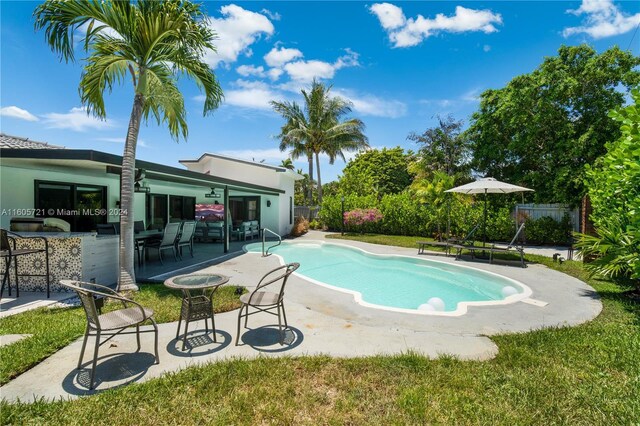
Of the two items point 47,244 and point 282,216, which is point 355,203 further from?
point 47,244

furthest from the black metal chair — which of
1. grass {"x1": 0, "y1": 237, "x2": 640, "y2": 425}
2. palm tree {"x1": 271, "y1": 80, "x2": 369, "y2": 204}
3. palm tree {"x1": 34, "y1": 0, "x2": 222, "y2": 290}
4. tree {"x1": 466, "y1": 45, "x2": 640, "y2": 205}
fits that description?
tree {"x1": 466, "y1": 45, "x2": 640, "y2": 205}

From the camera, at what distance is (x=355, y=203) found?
20.2 metres

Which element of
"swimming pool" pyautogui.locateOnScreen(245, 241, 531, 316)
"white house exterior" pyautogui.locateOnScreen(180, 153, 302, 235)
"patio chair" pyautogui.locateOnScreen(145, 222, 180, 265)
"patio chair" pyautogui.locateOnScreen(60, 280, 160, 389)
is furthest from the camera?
"white house exterior" pyautogui.locateOnScreen(180, 153, 302, 235)

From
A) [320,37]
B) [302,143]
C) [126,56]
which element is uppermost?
[320,37]

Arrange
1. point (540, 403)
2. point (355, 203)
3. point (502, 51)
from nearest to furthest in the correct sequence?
1. point (540, 403)
2. point (502, 51)
3. point (355, 203)

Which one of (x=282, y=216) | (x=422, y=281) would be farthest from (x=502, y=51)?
(x=282, y=216)

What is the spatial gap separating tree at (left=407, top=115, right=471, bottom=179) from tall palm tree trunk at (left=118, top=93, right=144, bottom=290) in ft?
67.3

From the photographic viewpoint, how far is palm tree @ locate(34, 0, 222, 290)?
5.39m

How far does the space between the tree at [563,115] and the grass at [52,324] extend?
→ 53.5 feet

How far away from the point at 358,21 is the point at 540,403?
40.9ft

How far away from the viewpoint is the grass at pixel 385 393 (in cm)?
251

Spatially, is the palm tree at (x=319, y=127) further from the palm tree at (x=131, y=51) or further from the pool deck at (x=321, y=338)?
the pool deck at (x=321, y=338)

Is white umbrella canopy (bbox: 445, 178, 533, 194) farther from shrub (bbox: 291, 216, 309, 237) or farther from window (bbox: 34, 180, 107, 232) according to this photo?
window (bbox: 34, 180, 107, 232)

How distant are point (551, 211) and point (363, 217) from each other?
31.1 feet
